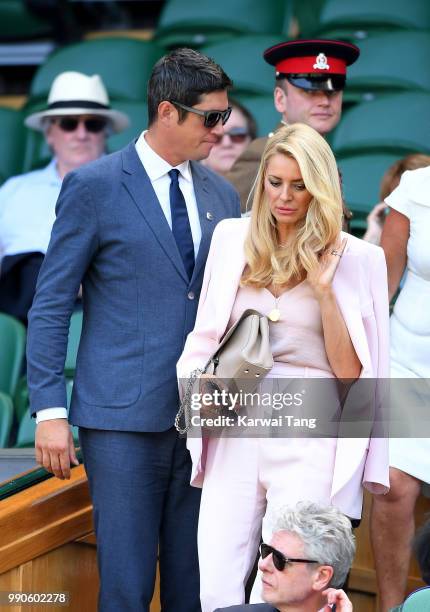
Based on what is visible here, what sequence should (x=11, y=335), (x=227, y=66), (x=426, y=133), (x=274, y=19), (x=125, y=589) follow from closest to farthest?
1. (x=125, y=589)
2. (x=11, y=335)
3. (x=426, y=133)
4. (x=227, y=66)
5. (x=274, y=19)

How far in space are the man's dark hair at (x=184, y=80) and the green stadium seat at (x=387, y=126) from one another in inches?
98.6

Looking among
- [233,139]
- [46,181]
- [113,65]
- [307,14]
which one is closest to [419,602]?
[233,139]

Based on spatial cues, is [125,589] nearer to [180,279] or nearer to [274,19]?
[180,279]

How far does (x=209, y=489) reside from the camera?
2.89m

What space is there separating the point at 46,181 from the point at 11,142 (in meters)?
1.21

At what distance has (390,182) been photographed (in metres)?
4.11

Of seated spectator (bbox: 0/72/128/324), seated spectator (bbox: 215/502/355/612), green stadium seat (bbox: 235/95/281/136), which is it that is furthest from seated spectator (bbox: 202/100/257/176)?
seated spectator (bbox: 215/502/355/612)

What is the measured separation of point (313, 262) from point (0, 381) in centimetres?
198

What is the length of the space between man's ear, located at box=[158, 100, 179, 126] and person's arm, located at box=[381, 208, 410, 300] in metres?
0.76

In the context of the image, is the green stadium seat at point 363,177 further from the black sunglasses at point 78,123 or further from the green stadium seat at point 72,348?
the green stadium seat at point 72,348

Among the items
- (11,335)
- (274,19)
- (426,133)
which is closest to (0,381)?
(11,335)

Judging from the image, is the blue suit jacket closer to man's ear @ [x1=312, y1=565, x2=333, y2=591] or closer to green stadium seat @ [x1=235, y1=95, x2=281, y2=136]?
man's ear @ [x1=312, y1=565, x2=333, y2=591]

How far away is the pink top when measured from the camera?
2.85 meters

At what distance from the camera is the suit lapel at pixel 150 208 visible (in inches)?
121
